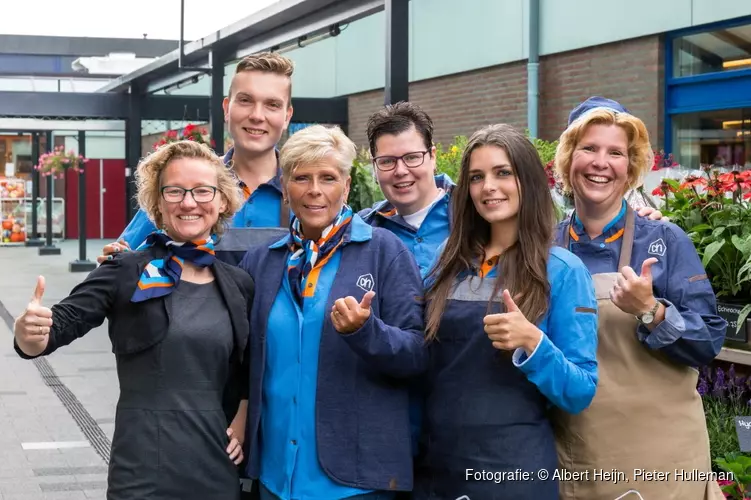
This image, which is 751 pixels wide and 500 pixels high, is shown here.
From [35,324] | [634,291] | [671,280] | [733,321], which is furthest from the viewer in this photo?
[733,321]

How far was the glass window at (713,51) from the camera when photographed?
10969 millimetres

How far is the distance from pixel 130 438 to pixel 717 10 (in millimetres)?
9530

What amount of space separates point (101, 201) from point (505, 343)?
33969mm

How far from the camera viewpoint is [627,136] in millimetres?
3367

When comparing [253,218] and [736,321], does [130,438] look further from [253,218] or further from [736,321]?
[736,321]

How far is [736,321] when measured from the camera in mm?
4715

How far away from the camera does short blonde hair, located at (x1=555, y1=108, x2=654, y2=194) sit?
335 cm

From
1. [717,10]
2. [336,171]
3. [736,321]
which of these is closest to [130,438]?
[336,171]

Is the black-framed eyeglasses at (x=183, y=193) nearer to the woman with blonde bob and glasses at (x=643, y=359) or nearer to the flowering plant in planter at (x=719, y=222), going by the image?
the woman with blonde bob and glasses at (x=643, y=359)

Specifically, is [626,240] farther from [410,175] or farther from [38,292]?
[38,292]

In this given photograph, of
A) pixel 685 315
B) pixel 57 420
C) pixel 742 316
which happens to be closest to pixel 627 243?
pixel 685 315

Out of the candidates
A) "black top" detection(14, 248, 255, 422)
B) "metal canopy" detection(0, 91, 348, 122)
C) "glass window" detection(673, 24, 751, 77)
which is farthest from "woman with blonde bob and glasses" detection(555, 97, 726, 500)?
"metal canopy" detection(0, 91, 348, 122)

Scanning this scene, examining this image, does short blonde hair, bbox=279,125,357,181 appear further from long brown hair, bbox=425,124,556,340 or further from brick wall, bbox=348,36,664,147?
brick wall, bbox=348,36,664,147

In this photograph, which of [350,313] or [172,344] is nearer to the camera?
[350,313]
